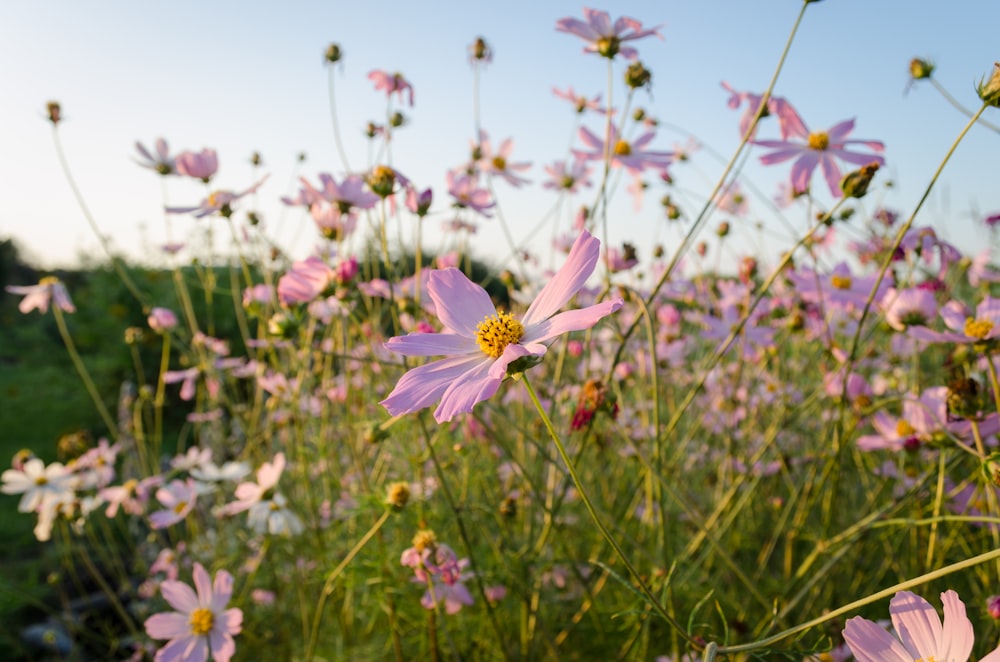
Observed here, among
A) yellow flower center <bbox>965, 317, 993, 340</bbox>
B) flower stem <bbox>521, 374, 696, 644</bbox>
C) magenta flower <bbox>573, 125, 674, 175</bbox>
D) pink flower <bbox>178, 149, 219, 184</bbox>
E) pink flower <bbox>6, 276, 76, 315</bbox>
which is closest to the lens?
flower stem <bbox>521, 374, 696, 644</bbox>

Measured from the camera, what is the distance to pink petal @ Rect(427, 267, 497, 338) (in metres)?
0.55

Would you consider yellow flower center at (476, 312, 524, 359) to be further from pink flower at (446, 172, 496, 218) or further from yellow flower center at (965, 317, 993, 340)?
pink flower at (446, 172, 496, 218)

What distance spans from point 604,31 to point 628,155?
245 mm

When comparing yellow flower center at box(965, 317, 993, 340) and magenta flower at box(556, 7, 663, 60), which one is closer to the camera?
yellow flower center at box(965, 317, 993, 340)

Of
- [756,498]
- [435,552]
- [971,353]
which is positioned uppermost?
[971,353]

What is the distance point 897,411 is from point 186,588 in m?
1.61

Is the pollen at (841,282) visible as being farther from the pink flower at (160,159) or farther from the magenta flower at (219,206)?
the pink flower at (160,159)

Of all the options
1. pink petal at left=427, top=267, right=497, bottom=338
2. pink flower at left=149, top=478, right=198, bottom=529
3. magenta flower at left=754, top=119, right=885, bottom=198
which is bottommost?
pink flower at left=149, top=478, right=198, bottom=529

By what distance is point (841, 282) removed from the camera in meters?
1.33

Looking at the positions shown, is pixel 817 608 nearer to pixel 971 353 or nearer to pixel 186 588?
pixel 971 353

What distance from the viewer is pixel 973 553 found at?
114cm

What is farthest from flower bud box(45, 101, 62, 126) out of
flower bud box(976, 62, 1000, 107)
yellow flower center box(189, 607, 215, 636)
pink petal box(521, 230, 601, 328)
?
flower bud box(976, 62, 1000, 107)

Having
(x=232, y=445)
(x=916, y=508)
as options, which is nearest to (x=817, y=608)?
(x=916, y=508)

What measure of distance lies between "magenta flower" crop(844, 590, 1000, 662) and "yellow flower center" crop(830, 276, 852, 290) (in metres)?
0.96
